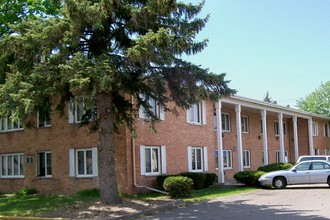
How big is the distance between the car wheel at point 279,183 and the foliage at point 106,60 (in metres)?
8.67

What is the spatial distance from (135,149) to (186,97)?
6.12 m

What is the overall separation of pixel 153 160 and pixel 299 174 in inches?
295

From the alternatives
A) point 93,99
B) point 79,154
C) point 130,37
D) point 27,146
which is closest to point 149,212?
point 93,99

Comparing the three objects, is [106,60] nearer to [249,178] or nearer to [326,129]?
[249,178]

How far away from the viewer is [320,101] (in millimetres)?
74125

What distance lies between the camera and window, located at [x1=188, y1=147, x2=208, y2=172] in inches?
1002

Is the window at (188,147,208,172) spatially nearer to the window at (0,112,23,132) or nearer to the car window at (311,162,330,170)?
the car window at (311,162,330,170)

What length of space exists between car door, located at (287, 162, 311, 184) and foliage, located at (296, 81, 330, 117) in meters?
53.4

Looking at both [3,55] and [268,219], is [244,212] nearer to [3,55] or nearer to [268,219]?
[268,219]

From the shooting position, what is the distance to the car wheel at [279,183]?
2280 cm

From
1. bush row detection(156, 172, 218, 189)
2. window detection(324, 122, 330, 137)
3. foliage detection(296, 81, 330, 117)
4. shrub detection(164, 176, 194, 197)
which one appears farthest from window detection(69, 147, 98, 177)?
foliage detection(296, 81, 330, 117)

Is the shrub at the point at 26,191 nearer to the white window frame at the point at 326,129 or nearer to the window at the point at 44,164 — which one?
the window at the point at 44,164

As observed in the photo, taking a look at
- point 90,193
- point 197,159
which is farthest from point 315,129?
point 90,193

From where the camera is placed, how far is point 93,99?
1416 centimetres
